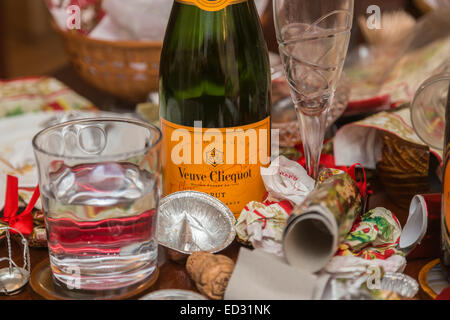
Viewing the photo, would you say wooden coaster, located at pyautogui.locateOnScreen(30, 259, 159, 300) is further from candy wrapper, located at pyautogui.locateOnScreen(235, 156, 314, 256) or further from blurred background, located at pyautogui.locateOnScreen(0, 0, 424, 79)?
blurred background, located at pyautogui.locateOnScreen(0, 0, 424, 79)

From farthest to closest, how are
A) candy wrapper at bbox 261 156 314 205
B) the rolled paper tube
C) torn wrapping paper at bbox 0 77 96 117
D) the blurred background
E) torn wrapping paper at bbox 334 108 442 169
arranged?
the blurred background
torn wrapping paper at bbox 0 77 96 117
torn wrapping paper at bbox 334 108 442 169
candy wrapper at bbox 261 156 314 205
the rolled paper tube

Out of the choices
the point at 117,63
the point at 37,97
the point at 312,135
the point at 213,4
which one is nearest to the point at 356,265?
the point at 312,135

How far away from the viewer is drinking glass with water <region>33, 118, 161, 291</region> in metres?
0.47

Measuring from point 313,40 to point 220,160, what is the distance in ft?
0.44

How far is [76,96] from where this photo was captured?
97 cm

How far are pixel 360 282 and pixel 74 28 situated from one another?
22.3 inches

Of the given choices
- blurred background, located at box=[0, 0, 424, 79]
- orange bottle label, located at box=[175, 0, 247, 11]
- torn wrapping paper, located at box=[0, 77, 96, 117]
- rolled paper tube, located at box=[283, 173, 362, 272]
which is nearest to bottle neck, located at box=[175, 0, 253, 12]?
orange bottle label, located at box=[175, 0, 247, 11]

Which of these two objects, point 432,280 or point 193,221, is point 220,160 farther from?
point 432,280

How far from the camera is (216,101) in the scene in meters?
0.61

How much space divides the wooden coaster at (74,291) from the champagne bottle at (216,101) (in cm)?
11

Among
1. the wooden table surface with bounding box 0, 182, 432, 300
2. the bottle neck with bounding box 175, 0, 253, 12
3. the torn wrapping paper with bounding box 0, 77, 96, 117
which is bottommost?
the wooden table surface with bounding box 0, 182, 432, 300

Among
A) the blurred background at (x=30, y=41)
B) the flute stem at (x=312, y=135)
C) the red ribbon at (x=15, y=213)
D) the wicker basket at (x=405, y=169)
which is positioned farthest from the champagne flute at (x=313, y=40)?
the blurred background at (x=30, y=41)
